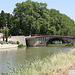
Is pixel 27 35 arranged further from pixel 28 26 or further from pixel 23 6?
pixel 23 6

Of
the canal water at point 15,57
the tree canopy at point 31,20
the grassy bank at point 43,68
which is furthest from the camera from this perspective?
the tree canopy at point 31,20

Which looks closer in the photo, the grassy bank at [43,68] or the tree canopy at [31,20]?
the grassy bank at [43,68]

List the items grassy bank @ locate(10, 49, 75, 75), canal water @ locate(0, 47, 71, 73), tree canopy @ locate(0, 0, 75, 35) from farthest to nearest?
tree canopy @ locate(0, 0, 75, 35) → canal water @ locate(0, 47, 71, 73) → grassy bank @ locate(10, 49, 75, 75)

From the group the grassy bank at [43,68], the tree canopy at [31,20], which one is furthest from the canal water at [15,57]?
the tree canopy at [31,20]

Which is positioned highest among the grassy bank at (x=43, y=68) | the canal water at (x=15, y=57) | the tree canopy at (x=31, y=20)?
the tree canopy at (x=31, y=20)

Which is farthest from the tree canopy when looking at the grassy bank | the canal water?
the grassy bank

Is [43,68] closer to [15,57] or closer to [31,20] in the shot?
[15,57]

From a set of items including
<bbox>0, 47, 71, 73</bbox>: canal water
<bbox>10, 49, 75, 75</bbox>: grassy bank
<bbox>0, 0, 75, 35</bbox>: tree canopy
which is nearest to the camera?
→ <bbox>10, 49, 75, 75</bbox>: grassy bank

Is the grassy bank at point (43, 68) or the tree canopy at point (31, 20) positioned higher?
the tree canopy at point (31, 20)

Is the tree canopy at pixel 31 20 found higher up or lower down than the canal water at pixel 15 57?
higher up

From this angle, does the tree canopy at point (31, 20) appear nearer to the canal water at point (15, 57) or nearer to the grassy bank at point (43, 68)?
the canal water at point (15, 57)

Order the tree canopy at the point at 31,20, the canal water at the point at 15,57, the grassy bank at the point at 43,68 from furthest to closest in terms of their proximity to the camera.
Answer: the tree canopy at the point at 31,20 < the canal water at the point at 15,57 < the grassy bank at the point at 43,68

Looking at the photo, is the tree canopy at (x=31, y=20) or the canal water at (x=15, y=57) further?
the tree canopy at (x=31, y=20)

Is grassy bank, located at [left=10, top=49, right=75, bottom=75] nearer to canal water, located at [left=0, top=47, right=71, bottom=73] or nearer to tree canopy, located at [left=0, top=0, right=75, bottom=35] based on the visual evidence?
canal water, located at [left=0, top=47, right=71, bottom=73]
